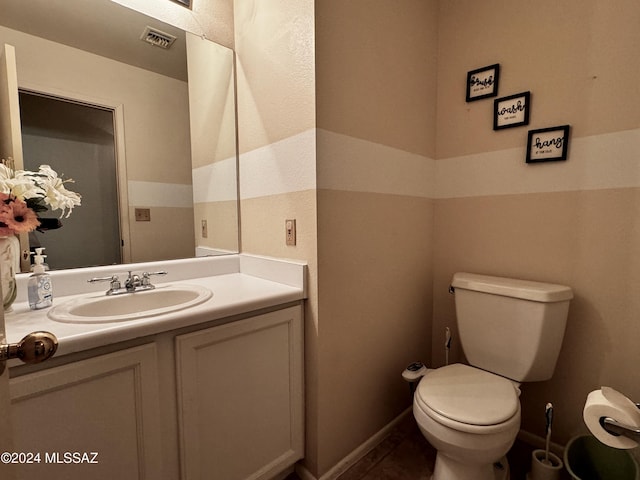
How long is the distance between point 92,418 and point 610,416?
1.22 m

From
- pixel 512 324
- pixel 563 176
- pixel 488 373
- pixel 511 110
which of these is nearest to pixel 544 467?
pixel 488 373

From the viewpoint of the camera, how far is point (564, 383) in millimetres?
1331

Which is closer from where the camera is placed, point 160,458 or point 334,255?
point 160,458

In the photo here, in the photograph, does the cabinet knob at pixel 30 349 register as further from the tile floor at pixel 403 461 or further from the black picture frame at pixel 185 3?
the black picture frame at pixel 185 3

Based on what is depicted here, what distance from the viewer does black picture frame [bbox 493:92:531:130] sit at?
1.36m

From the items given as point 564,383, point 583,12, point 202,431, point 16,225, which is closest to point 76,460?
point 202,431

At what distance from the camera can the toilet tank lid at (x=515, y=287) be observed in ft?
3.90

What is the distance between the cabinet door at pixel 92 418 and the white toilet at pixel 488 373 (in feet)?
2.98

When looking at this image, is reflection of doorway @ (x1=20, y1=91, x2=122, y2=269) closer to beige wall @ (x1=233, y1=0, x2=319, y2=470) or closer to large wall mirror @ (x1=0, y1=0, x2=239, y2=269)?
large wall mirror @ (x1=0, y1=0, x2=239, y2=269)

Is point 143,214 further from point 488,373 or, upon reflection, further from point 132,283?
point 488,373

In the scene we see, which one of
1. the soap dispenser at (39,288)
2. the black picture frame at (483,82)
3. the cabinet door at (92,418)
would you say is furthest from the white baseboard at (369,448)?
the black picture frame at (483,82)

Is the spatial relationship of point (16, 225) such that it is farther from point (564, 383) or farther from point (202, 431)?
point (564, 383)

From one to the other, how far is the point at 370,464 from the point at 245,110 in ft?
5.79

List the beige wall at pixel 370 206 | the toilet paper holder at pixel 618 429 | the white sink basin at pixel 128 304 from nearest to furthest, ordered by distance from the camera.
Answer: the toilet paper holder at pixel 618 429
the white sink basin at pixel 128 304
the beige wall at pixel 370 206
